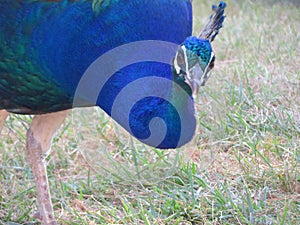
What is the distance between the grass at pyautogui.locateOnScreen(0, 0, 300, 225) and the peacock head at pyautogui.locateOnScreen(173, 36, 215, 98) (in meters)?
0.67

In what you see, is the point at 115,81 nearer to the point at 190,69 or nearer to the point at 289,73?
the point at 190,69

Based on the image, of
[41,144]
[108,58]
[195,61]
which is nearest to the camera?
[195,61]

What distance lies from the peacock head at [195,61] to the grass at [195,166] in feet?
2.20

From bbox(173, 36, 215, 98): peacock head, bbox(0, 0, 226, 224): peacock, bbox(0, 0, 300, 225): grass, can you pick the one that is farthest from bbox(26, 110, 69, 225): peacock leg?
bbox(173, 36, 215, 98): peacock head

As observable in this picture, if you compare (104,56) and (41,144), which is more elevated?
(104,56)

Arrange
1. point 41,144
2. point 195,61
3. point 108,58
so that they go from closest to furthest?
point 195,61
point 108,58
point 41,144

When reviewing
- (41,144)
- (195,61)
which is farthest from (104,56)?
(41,144)

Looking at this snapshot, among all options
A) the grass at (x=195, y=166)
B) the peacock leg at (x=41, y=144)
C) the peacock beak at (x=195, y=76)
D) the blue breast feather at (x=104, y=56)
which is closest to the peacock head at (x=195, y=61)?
the peacock beak at (x=195, y=76)

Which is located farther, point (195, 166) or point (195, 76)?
point (195, 166)

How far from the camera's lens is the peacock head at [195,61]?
243cm

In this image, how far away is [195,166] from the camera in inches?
135

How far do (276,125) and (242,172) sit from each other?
1.47ft

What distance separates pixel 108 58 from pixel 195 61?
0.45 metres

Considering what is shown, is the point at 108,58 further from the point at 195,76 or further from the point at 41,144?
the point at 41,144
